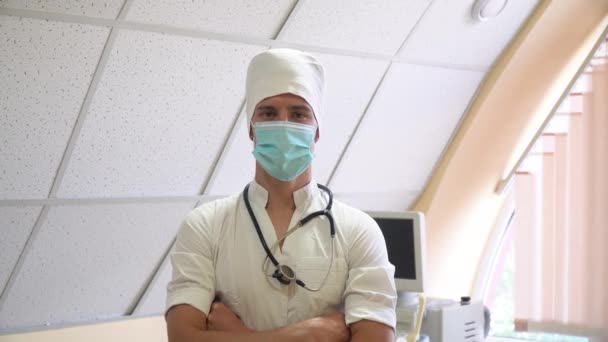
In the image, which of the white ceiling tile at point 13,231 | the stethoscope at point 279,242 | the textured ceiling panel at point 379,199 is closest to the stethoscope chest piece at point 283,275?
the stethoscope at point 279,242

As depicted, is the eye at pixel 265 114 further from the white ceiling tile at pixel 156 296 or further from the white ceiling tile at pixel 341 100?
the white ceiling tile at pixel 156 296

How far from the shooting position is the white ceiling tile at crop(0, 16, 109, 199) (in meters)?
2.42

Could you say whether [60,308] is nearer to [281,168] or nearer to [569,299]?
[281,168]

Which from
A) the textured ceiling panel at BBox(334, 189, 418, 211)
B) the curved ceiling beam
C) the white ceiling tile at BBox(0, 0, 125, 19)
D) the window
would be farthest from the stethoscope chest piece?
the window

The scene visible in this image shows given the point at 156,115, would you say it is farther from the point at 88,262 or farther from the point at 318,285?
the point at 318,285

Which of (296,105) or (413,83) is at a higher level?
(413,83)

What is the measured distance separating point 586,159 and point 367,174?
1187mm

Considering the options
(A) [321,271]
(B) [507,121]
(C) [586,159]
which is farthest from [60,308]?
(C) [586,159]

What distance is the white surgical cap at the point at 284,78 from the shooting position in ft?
5.69

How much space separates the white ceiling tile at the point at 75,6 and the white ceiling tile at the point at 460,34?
4.53 feet

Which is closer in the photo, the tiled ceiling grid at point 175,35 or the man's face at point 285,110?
the man's face at point 285,110

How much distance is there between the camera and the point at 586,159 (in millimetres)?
4375

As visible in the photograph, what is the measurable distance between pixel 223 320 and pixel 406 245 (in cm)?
166

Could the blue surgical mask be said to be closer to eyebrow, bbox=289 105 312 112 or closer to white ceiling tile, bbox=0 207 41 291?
eyebrow, bbox=289 105 312 112
